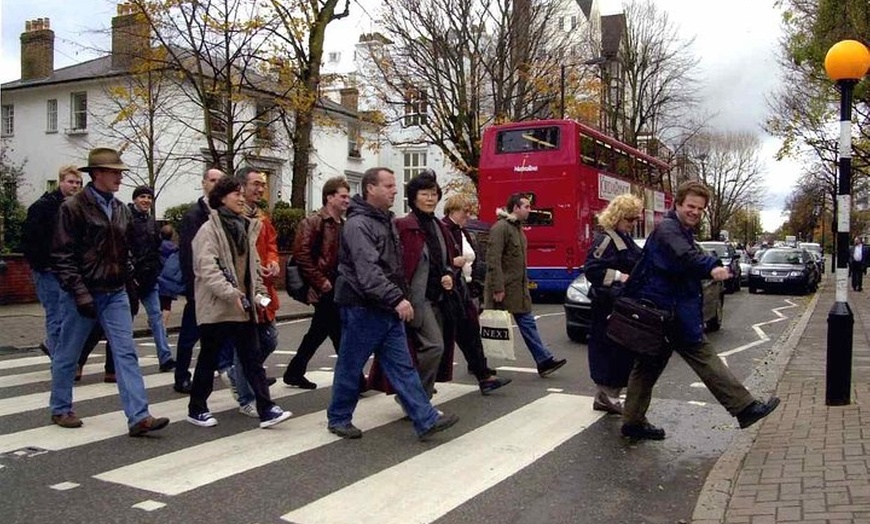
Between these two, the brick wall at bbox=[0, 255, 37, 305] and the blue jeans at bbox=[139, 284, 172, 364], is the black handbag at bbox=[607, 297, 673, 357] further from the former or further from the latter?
the brick wall at bbox=[0, 255, 37, 305]

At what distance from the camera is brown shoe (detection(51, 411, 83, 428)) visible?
19.7 ft

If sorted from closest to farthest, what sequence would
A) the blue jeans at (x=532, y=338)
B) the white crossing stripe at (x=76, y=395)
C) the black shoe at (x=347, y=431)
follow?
the black shoe at (x=347, y=431) < the white crossing stripe at (x=76, y=395) < the blue jeans at (x=532, y=338)

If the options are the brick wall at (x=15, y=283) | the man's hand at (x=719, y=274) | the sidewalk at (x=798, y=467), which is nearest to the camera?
the sidewalk at (x=798, y=467)

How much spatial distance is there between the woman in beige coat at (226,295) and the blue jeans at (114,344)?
481mm

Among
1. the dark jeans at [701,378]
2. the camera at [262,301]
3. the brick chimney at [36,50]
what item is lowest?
the dark jeans at [701,378]

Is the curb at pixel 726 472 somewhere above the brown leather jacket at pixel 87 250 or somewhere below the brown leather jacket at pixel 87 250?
below

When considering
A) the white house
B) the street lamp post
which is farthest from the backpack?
the white house

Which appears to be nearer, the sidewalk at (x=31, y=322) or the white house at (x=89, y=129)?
the sidewalk at (x=31, y=322)

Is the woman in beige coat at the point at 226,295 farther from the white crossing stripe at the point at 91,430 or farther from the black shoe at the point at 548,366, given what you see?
the black shoe at the point at 548,366

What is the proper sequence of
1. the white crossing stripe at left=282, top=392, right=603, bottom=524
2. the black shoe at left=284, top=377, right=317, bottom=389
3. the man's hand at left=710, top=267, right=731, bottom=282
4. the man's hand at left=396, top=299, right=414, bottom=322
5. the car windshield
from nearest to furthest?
the white crossing stripe at left=282, top=392, right=603, bottom=524
the man's hand at left=710, top=267, right=731, bottom=282
the man's hand at left=396, top=299, right=414, bottom=322
the black shoe at left=284, top=377, right=317, bottom=389
the car windshield

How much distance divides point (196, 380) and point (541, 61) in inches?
1011

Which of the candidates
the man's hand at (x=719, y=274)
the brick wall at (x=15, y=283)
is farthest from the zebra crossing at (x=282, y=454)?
the brick wall at (x=15, y=283)

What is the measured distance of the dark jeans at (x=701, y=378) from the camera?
566 centimetres

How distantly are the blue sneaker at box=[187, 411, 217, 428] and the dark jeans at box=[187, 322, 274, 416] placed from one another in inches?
5.6
